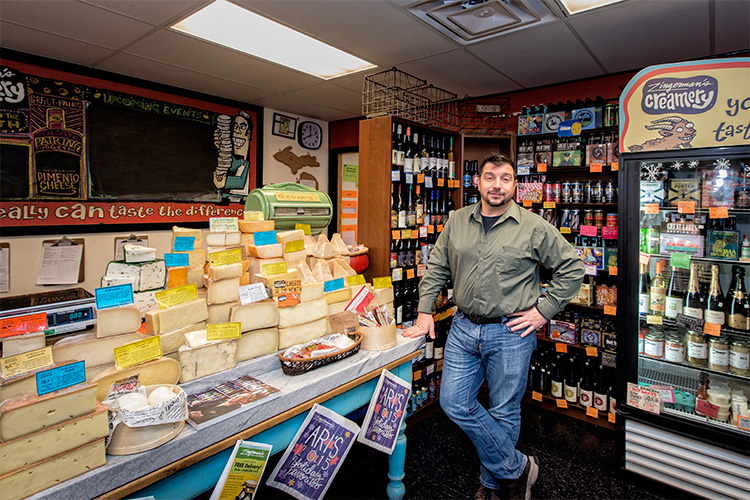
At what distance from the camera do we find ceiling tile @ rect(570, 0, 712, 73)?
9.02ft

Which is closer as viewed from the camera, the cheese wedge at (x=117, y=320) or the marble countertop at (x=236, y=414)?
the marble countertop at (x=236, y=414)

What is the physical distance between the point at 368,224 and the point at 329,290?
3.44 ft

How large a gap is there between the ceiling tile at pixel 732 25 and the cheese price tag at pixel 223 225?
3319 mm

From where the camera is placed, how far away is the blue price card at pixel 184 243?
1973mm

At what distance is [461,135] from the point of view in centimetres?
371

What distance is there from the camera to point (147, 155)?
4.55 meters

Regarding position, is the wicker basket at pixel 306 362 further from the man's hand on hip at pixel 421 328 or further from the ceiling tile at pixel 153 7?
the ceiling tile at pixel 153 7

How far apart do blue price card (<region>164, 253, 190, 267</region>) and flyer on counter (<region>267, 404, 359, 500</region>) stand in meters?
0.91

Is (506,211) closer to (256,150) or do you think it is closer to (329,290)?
(329,290)

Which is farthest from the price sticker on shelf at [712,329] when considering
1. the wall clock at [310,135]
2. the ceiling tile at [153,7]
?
the wall clock at [310,135]

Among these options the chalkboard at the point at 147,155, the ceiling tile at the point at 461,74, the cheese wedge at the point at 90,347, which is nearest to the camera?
the cheese wedge at the point at 90,347

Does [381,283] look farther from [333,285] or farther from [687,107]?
[687,107]

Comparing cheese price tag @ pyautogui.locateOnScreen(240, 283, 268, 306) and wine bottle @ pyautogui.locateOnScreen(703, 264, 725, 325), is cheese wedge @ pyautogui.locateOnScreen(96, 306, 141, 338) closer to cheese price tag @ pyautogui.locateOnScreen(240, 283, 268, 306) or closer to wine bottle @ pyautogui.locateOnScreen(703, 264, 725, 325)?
cheese price tag @ pyautogui.locateOnScreen(240, 283, 268, 306)

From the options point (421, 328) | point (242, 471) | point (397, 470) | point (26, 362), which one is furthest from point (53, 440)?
point (421, 328)
